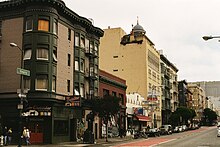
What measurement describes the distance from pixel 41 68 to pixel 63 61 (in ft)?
14.1

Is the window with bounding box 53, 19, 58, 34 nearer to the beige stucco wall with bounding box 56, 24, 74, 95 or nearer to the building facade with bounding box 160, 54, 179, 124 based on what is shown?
the beige stucco wall with bounding box 56, 24, 74, 95

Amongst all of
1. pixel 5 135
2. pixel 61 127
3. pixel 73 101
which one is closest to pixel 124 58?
pixel 73 101

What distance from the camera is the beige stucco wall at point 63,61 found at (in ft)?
134

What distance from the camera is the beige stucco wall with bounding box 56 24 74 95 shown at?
40.8 m

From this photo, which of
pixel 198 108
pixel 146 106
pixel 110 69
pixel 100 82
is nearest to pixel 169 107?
pixel 110 69

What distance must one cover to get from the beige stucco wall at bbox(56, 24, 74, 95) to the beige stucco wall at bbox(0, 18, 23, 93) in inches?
176

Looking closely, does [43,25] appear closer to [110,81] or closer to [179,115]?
[110,81]

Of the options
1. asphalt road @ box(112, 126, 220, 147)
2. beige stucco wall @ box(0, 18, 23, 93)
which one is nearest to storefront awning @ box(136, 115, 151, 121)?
asphalt road @ box(112, 126, 220, 147)

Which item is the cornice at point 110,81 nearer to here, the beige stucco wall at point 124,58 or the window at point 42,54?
the window at point 42,54

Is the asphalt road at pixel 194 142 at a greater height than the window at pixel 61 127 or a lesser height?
lesser

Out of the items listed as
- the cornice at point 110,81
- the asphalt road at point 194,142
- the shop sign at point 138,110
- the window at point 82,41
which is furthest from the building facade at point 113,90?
the asphalt road at point 194,142

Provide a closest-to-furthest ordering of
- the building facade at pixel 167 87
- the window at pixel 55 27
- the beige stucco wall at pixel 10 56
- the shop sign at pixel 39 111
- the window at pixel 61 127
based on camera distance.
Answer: the shop sign at pixel 39 111, the window at pixel 61 127, the beige stucco wall at pixel 10 56, the window at pixel 55 27, the building facade at pixel 167 87

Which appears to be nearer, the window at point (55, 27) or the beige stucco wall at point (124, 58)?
the window at point (55, 27)

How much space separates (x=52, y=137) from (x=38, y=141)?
60.0 inches
